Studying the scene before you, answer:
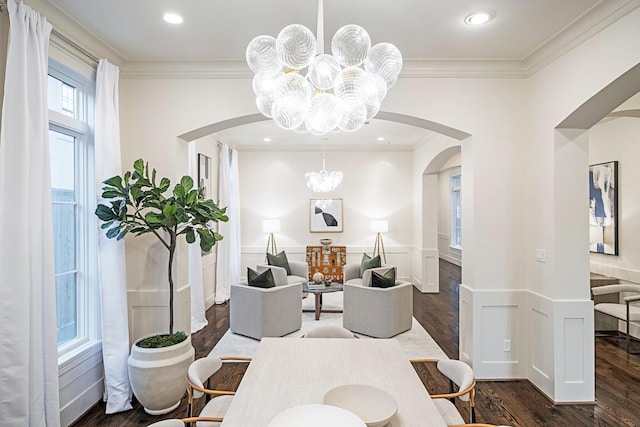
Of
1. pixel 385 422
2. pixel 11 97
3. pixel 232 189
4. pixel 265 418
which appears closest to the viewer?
pixel 385 422

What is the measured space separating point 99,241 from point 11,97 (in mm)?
1255

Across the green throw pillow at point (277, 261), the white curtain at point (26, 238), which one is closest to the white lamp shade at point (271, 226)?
the green throw pillow at point (277, 261)

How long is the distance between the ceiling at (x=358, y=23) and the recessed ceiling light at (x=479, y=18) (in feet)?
0.16

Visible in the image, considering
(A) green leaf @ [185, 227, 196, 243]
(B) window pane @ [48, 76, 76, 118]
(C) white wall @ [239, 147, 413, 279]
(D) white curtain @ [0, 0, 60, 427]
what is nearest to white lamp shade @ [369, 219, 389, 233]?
(C) white wall @ [239, 147, 413, 279]

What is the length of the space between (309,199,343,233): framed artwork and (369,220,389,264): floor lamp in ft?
2.45

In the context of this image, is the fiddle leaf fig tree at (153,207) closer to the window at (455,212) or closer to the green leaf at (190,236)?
the green leaf at (190,236)

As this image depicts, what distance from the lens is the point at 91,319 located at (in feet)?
9.94

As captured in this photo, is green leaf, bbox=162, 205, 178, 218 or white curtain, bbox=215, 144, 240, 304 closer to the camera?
green leaf, bbox=162, 205, 178, 218

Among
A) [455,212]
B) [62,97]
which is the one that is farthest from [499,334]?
[455,212]

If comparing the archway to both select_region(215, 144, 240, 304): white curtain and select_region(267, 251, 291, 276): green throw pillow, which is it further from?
select_region(215, 144, 240, 304): white curtain

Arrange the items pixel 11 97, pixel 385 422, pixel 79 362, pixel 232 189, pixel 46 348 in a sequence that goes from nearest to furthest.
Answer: pixel 385 422 < pixel 11 97 < pixel 46 348 < pixel 79 362 < pixel 232 189

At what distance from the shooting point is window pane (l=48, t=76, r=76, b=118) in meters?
2.73

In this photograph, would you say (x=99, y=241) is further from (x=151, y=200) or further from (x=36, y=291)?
(x=36, y=291)

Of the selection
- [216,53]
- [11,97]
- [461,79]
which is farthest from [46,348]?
[461,79]
